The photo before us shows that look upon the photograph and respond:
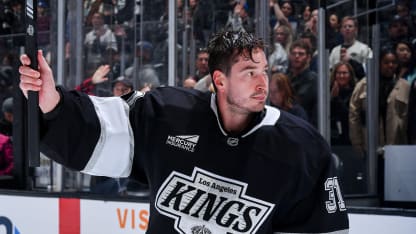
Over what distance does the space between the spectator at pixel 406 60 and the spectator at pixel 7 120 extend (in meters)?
2.44

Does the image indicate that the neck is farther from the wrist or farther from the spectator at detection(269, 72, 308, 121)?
the spectator at detection(269, 72, 308, 121)

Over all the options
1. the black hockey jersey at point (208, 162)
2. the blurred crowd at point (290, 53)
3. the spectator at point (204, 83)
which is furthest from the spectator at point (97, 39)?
the black hockey jersey at point (208, 162)

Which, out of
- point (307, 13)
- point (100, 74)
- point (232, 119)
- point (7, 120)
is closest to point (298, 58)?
point (307, 13)

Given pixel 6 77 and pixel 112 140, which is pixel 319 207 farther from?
pixel 6 77

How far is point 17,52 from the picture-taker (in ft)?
16.1

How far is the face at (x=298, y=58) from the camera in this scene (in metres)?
4.19

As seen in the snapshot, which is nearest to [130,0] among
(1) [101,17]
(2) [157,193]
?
(1) [101,17]

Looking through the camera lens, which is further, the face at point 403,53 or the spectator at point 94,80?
the spectator at point 94,80

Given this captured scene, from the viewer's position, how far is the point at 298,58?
4203mm

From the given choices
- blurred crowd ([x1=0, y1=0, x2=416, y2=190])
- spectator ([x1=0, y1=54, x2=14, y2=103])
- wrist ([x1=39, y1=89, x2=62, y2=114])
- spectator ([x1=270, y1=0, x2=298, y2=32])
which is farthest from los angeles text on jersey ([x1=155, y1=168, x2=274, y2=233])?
spectator ([x1=0, y1=54, x2=14, y2=103])

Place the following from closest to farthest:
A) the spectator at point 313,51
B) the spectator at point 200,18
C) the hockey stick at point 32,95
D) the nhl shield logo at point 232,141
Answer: the hockey stick at point 32,95, the nhl shield logo at point 232,141, the spectator at point 313,51, the spectator at point 200,18

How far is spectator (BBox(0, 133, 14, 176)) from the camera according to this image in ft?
15.4

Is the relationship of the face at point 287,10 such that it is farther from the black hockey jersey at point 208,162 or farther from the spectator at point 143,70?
the black hockey jersey at point 208,162

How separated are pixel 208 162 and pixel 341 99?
2413 millimetres
